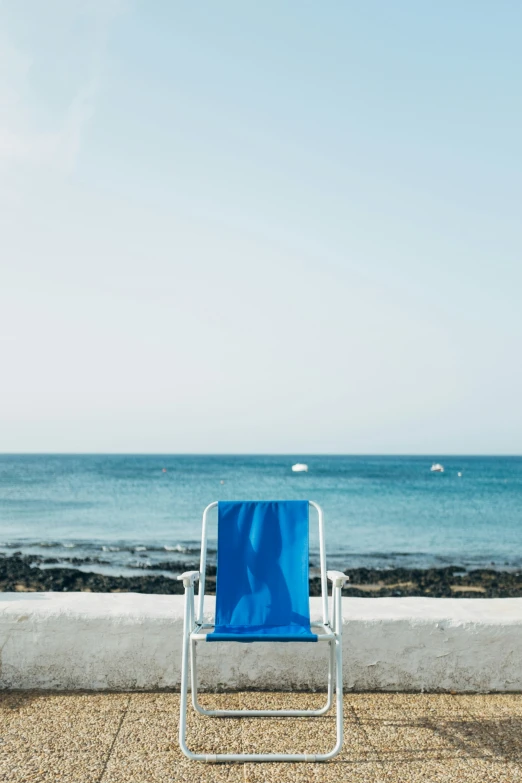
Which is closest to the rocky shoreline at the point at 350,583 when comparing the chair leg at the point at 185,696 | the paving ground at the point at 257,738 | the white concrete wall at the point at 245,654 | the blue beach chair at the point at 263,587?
the white concrete wall at the point at 245,654

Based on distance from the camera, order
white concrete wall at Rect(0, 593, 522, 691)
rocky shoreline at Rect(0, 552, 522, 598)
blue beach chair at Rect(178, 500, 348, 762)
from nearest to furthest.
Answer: blue beach chair at Rect(178, 500, 348, 762) → white concrete wall at Rect(0, 593, 522, 691) → rocky shoreline at Rect(0, 552, 522, 598)

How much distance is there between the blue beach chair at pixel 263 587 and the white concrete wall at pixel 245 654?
22cm

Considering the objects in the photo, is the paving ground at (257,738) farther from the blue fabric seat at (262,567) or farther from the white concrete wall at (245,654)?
the blue fabric seat at (262,567)

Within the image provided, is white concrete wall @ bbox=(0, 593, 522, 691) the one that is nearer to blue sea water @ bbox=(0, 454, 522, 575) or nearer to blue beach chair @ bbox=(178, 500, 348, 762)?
blue beach chair @ bbox=(178, 500, 348, 762)

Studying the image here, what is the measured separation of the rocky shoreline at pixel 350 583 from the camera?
32.0 feet

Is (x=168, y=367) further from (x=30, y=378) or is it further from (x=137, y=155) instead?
(x=137, y=155)

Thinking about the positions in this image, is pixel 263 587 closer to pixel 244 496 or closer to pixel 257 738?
pixel 257 738

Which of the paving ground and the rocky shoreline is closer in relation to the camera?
the paving ground

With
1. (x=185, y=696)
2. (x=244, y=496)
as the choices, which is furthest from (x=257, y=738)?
(x=244, y=496)

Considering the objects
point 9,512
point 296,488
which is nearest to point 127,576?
point 9,512

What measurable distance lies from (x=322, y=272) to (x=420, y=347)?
22.6ft

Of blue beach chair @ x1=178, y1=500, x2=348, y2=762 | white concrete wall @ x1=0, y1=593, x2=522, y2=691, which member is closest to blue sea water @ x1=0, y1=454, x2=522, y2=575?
white concrete wall @ x1=0, y1=593, x2=522, y2=691

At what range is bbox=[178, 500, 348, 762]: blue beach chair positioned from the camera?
2.65m

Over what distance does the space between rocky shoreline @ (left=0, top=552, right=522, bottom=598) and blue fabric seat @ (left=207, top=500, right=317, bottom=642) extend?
6.20 metres
